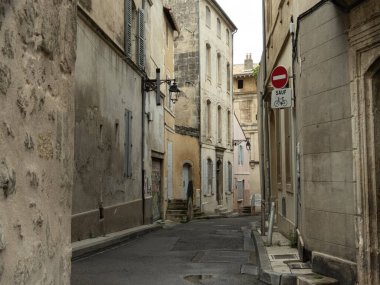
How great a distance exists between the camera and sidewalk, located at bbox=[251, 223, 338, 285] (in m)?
6.30

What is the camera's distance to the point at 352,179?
5.99 m

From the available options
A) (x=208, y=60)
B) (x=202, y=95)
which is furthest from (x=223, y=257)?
(x=208, y=60)

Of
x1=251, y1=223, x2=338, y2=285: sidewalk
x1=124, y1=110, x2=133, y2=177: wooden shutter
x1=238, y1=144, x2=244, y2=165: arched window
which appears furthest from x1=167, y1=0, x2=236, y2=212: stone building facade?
x1=251, y1=223, x2=338, y2=285: sidewalk

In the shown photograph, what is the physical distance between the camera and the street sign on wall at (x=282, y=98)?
28.1ft

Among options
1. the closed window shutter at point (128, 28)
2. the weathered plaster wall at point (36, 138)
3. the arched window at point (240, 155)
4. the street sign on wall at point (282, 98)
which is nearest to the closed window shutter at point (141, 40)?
the closed window shutter at point (128, 28)

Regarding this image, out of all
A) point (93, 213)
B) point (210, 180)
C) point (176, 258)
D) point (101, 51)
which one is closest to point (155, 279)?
point (176, 258)

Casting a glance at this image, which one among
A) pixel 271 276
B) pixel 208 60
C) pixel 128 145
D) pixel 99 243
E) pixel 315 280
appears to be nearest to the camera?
pixel 315 280

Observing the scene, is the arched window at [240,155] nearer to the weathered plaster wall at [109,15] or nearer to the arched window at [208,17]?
the arched window at [208,17]

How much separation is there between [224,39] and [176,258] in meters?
26.6

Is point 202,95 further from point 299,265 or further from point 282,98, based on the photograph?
point 299,265

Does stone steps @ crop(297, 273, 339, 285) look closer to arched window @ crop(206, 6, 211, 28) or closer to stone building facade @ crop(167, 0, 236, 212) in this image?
stone building facade @ crop(167, 0, 236, 212)

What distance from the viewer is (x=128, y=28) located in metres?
15.0

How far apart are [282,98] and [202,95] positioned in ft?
67.2

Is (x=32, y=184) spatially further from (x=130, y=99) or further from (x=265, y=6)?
(x=265, y=6)
